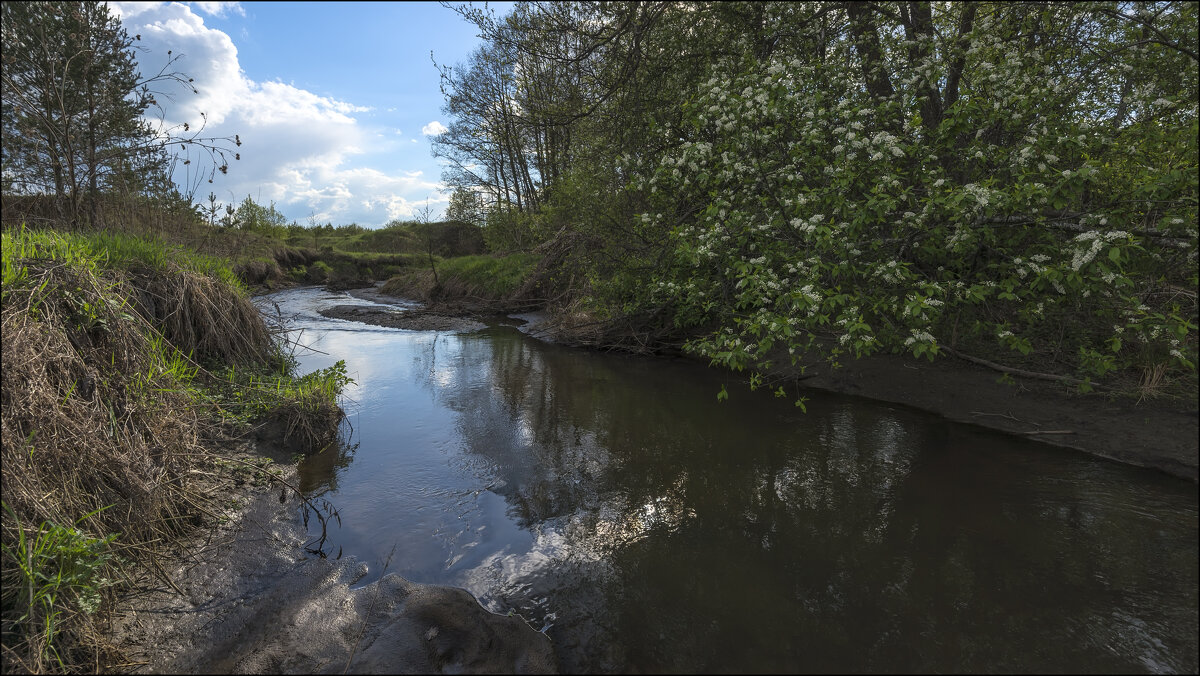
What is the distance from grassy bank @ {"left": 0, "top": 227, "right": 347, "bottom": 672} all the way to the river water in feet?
3.17

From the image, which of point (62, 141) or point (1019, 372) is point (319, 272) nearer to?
point (62, 141)

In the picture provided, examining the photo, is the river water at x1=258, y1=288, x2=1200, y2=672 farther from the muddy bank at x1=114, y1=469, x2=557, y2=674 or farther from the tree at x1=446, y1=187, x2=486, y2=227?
the tree at x1=446, y1=187, x2=486, y2=227

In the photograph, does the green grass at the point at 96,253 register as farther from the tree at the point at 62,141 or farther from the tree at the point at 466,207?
the tree at the point at 466,207

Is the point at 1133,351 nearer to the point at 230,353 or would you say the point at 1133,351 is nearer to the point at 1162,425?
the point at 1162,425

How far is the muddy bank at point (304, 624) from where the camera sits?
2715mm

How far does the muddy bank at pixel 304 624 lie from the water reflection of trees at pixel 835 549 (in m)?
0.33

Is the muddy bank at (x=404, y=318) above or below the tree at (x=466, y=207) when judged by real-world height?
below

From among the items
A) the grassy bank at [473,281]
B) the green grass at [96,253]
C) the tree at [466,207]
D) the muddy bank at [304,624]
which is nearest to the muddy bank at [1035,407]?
the muddy bank at [304,624]

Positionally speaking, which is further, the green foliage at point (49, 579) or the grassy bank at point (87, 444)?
the grassy bank at point (87, 444)

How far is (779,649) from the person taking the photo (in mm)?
2867

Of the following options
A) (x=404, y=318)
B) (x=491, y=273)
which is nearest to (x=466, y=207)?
(x=491, y=273)

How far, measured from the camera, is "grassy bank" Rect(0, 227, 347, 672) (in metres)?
2.54

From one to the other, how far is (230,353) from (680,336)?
7.17m

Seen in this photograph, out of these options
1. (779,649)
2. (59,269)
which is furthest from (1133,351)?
(59,269)
